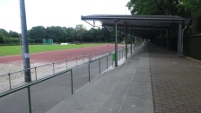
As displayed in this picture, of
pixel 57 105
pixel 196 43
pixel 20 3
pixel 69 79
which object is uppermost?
pixel 20 3

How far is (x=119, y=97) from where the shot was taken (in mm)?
5855

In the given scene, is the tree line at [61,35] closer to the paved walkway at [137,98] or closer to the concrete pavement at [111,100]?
the paved walkway at [137,98]

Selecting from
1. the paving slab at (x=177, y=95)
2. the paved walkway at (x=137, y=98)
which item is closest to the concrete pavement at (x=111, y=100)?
the paved walkway at (x=137, y=98)

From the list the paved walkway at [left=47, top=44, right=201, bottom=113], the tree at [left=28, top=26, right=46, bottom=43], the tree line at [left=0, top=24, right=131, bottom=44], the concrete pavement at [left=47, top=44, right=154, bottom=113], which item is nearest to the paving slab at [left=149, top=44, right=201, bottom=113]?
the paved walkway at [left=47, top=44, right=201, bottom=113]

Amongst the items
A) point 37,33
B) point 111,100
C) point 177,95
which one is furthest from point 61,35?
point 177,95

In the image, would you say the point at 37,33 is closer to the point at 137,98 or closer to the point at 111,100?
the point at 111,100

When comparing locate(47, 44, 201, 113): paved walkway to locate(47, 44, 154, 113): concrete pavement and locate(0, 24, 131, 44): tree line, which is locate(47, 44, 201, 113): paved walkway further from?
locate(0, 24, 131, 44): tree line

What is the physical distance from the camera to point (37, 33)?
124m

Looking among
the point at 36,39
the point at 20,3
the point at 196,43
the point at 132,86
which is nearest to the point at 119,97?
the point at 132,86

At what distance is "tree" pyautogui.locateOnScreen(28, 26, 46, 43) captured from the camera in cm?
12342

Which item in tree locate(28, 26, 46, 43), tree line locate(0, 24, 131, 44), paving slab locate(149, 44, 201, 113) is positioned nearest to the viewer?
paving slab locate(149, 44, 201, 113)

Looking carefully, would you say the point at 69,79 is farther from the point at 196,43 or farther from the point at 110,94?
the point at 196,43

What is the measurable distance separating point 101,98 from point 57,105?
128cm

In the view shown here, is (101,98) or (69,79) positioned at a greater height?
(69,79)
